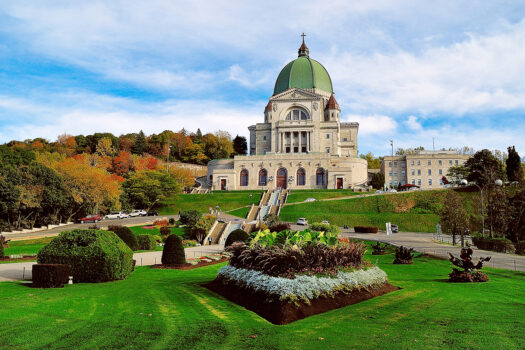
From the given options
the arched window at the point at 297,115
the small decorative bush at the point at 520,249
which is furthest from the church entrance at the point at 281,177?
the small decorative bush at the point at 520,249

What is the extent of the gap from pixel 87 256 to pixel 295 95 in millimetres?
80596

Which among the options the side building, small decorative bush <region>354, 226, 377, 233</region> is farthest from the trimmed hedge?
the side building

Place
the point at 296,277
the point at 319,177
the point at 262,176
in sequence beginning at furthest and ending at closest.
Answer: the point at 262,176 < the point at 319,177 < the point at 296,277

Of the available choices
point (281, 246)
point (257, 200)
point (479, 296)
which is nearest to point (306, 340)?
point (281, 246)

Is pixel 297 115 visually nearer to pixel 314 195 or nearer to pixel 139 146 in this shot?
pixel 314 195

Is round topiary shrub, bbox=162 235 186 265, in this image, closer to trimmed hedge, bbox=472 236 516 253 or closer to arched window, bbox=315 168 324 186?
trimmed hedge, bbox=472 236 516 253

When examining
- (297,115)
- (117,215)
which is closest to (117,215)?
(117,215)

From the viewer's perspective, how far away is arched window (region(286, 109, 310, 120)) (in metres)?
93.0

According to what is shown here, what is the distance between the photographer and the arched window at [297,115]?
93.0 m

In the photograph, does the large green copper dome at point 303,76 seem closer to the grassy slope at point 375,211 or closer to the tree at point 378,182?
the tree at point 378,182

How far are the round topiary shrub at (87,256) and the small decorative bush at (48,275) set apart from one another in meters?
1.34

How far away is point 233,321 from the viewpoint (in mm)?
9852

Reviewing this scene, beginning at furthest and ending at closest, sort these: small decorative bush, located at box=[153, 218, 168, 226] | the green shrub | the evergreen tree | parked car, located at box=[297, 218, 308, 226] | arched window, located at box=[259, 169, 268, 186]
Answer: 1. the evergreen tree
2. arched window, located at box=[259, 169, 268, 186]
3. parked car, located at box=[297, 218, 308, 226]
4. small decorative bush, located at box=[153, 218, 168, 226]
5. the green shrub

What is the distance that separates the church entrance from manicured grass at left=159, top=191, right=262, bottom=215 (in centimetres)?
960
